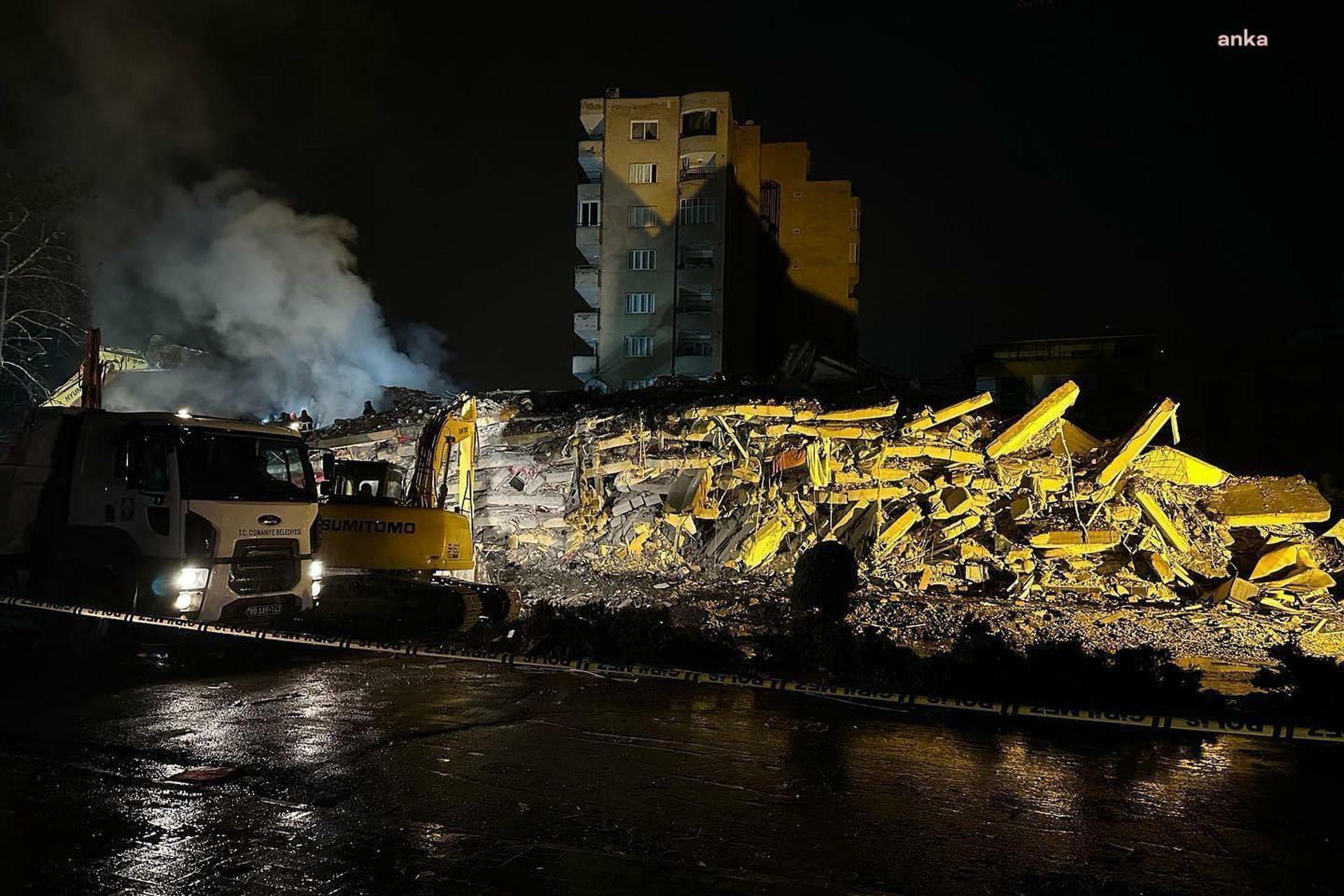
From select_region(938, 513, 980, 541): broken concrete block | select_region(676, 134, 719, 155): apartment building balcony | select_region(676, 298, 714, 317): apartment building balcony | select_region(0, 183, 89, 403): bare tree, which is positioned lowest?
select_region(938, 513, 980, 541): broken concrete block

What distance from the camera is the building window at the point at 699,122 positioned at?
Result: 1575 inches

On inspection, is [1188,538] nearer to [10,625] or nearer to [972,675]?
[972,675]

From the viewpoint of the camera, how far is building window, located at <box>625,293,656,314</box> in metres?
40.1

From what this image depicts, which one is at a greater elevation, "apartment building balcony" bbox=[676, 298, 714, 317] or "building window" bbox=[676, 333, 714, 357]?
"apartment building balcony" bbox=[676, 298, 714, 317]

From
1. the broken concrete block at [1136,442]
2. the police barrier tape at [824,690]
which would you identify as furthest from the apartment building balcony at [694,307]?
the police barrier tape at [824,690]

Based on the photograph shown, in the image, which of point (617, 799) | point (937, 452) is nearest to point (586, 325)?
point (937, 452)

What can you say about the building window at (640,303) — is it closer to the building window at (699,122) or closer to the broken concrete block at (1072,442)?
the building window at (699,122)

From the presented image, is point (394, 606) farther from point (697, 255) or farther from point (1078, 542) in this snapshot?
point (697, 255)

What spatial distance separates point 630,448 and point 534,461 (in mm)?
2157

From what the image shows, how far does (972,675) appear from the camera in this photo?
773 centimetres

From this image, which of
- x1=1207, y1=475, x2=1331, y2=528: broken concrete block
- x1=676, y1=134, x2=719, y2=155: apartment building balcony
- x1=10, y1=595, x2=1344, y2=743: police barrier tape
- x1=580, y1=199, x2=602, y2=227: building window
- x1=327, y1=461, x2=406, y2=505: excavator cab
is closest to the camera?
x1=10, y1=595, x2=1344, y2=743: police barrier tape

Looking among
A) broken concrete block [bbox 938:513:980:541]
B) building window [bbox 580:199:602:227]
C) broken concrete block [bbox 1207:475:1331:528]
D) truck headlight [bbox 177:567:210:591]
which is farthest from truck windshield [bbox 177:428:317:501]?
building window [bbox 580:199:602:227]

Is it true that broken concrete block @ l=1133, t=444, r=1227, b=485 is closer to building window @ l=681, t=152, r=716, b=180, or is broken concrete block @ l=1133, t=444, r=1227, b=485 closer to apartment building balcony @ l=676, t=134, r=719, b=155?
building window @ l=681, t=152, r=716, b=180

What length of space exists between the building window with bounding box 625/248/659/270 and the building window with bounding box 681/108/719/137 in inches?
221
